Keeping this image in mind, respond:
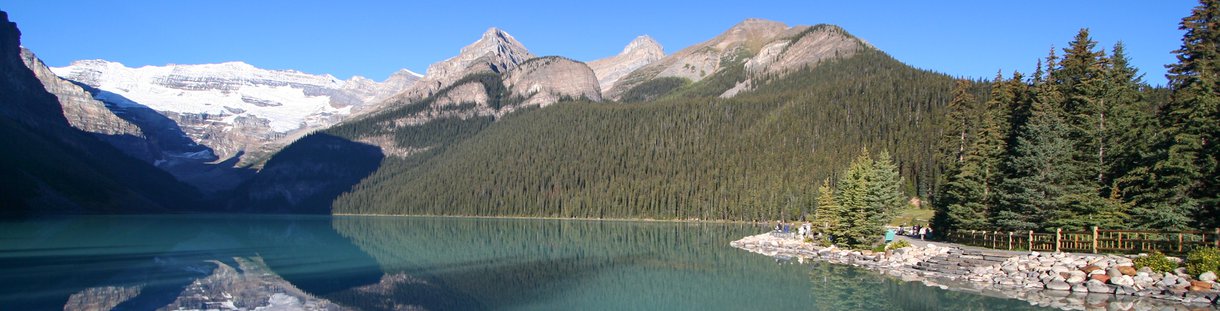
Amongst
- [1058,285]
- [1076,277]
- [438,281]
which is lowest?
[438,281]

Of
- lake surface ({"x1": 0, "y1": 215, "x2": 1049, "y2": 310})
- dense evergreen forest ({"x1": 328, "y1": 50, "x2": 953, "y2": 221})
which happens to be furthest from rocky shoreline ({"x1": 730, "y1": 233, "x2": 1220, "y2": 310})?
dense evergreen forest ({"x1": 328, "y1": 50, "x2": 953, "y2": 221})

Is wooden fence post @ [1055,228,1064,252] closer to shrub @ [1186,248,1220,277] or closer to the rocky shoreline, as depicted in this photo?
the rocky shoreline

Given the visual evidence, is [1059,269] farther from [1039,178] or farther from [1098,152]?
[1098,152]

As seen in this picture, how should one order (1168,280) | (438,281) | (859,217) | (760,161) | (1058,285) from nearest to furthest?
(1168,280)
(1058,285)
(438,281)
(859,217)
(760,161)

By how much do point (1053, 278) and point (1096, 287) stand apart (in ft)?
7.79

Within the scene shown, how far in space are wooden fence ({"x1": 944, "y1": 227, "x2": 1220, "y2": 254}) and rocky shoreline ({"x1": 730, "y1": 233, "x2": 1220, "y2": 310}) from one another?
1.66 meters

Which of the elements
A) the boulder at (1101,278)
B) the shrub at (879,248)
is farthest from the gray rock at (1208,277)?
the shrub at (879,248)

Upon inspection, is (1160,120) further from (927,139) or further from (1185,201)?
(927,139)

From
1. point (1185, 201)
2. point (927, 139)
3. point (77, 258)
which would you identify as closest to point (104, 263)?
point (77, 258)

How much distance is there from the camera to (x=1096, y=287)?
35000 mm

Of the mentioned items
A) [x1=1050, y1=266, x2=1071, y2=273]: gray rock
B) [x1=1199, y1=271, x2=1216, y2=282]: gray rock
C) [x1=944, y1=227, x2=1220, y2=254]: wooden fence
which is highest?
[x1=944, y1=227, x2=1220, y2=254]: wooden fence

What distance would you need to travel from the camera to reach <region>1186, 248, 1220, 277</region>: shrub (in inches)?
1239

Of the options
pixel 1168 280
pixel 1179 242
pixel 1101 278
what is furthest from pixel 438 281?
pixel 1179 242

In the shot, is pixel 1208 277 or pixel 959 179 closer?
pixel 1208 277
